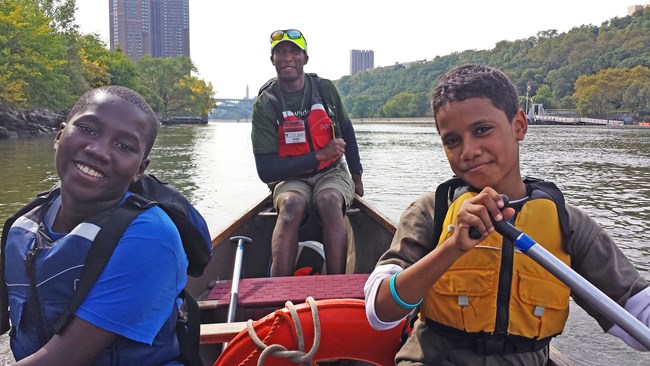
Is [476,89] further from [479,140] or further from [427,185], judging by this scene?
[427,185]

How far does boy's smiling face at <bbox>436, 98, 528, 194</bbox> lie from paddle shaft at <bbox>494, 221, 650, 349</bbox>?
1.06ft

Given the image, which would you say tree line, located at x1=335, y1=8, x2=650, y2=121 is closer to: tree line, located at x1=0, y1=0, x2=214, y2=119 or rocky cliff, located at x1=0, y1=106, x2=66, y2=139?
tree line, located at x1=0, y1=0, x2=214, y2=119

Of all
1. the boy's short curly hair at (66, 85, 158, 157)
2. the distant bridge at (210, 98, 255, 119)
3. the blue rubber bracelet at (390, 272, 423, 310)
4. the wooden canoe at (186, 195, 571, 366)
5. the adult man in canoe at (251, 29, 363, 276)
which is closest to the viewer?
the blue rubber bracelet at (390, 272, 423, 310)

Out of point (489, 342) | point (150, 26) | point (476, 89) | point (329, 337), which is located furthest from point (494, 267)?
point (150, 26)

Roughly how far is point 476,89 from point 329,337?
1.15m

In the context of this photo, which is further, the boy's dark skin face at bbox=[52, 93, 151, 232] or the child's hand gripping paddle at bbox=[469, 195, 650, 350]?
the boy's dark skin face at bbox=[52, 93, 151, 232]

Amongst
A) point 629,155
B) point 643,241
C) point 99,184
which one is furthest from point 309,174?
point 629,155

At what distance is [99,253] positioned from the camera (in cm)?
161

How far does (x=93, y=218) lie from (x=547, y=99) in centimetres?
11270

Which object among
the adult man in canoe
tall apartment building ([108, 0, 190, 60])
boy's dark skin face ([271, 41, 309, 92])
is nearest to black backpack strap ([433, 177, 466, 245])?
→ the adult man in canoe

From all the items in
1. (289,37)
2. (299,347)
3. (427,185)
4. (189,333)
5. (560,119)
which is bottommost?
(427,185)

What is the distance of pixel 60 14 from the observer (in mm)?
44875

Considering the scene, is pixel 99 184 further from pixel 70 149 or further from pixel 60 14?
pixel 60 14

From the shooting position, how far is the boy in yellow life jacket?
173 cm
